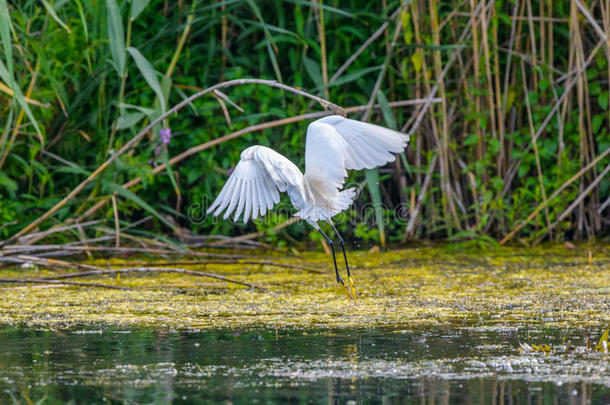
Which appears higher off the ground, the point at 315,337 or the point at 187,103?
the point at 187,103

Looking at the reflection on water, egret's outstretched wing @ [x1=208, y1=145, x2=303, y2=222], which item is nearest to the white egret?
egret's outstretched wing @ [x1=208, y1=145, x2=303, y2=222]

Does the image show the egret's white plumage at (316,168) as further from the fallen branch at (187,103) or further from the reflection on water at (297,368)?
the reflection on water at (297,368)

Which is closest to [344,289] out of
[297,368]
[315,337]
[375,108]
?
[315,337]

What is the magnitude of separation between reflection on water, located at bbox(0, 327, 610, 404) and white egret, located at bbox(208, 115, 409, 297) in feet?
1.86

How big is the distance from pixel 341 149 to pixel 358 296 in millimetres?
565

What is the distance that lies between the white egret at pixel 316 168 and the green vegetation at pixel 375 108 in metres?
1.17

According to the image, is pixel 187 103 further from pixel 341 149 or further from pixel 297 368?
pixel 297 368

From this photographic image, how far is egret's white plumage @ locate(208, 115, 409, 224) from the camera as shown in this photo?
3037mm

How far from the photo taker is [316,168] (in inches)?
128

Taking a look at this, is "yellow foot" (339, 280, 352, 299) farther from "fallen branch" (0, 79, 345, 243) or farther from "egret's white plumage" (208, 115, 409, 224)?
"fallen branch" (0, 79, 345, 243)

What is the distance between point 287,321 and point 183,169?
2203mm

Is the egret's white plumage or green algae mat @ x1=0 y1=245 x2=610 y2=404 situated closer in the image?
green algae mat @ x1=0 y1=245 x2=610 y2=404

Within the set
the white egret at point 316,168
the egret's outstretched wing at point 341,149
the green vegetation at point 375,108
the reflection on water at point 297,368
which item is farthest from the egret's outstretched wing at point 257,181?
the green vegetation at point 375,108

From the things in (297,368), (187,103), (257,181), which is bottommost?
(297,368)
